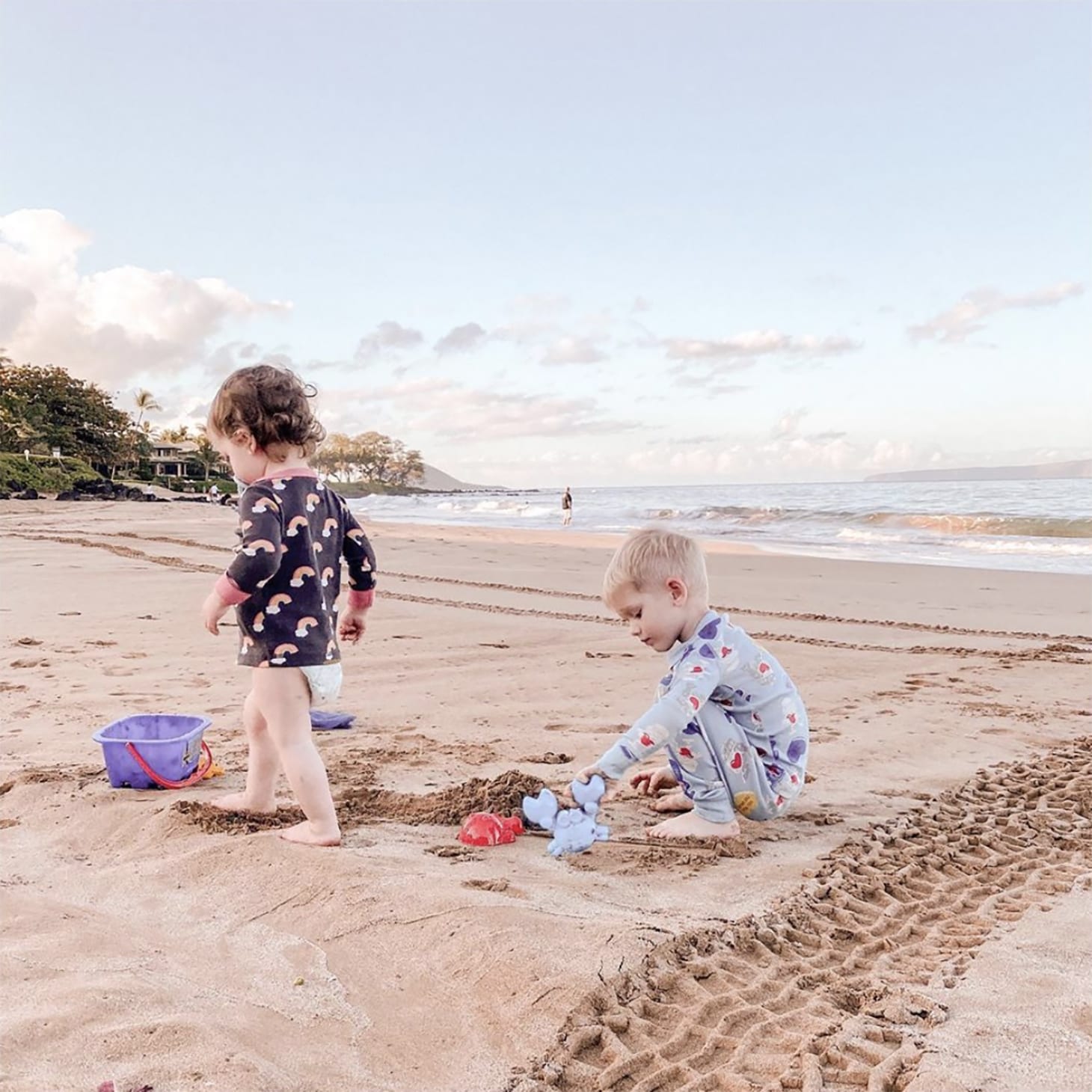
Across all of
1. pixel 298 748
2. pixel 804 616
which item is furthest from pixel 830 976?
pixel 804 616

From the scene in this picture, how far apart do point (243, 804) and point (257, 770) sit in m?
0.16

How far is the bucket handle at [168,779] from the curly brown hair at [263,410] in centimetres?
132

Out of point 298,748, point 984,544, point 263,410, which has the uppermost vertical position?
point 263,410

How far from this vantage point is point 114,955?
2.30m

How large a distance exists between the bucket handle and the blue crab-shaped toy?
143cm

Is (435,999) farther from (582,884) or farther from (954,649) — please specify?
(954,649)

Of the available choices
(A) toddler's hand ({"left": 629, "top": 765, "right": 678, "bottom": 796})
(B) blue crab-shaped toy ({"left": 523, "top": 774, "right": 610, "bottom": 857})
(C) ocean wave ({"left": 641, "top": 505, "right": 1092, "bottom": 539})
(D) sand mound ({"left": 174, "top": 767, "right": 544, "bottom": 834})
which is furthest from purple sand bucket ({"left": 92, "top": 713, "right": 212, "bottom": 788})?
(C) ocean wave ({"left": 641, "top": 505, "right": 1092, "bottom": 539})

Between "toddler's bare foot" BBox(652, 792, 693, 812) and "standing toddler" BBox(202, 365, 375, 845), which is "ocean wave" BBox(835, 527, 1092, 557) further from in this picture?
"standing toddler" BBox(202, 365, 375, 845)

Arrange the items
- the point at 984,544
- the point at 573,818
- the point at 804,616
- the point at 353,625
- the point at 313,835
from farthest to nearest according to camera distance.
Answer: the point at 984,544 < the point at 804,616 < the point at 353,625 < the point at 573,818 < the point at 313,835

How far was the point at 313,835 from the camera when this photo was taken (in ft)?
10.1

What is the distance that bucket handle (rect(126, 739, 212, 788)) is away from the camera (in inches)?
145

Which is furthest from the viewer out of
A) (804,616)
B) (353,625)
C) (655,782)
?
(804,616)

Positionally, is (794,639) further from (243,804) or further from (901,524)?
(901,524)

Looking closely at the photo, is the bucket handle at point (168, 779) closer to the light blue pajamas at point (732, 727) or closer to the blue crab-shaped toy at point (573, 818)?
the blue crab-shaped toy at point (573, 818)
